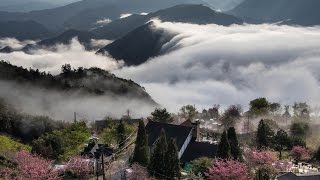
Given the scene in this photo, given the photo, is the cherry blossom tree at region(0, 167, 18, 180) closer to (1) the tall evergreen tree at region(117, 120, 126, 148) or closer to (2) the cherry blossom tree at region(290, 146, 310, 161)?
(1) the tall evergreen tree at region(117, 120, 126, 148)

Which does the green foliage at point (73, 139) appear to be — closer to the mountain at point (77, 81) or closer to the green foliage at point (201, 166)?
the green foliage at point (201, 166)

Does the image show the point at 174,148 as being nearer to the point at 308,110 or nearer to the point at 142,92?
the point at 308,110

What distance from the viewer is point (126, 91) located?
493 ft

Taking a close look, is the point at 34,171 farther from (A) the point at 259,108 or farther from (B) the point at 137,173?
(A) the point at 259,108

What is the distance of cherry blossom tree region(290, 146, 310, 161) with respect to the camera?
69.9m

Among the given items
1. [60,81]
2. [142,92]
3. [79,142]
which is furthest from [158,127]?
[142,92]

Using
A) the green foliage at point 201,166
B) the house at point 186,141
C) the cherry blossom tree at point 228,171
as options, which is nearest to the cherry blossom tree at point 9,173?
the green foliage at point 201,166

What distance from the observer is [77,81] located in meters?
148

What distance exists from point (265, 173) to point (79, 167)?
809 inches

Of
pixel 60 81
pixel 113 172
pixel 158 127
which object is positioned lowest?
pixel 113 172

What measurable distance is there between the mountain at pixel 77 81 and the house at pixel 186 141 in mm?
66061

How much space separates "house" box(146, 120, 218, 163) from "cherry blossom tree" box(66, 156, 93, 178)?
40.3 feet

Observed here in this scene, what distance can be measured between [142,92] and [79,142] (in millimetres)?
85411

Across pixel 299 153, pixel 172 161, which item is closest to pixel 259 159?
pixel 172 161
